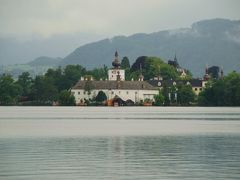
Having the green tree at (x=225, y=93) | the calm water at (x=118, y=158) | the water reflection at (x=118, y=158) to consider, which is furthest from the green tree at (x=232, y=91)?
the water reflection at (x=118, y=158)

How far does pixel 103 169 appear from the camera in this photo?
28219mm

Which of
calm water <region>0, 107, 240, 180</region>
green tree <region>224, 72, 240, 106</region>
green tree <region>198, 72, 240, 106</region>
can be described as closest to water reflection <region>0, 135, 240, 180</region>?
calm water <region>0, 107, 240, 180</region>

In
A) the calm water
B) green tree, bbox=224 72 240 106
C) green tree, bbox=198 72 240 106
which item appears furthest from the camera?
green tree, bbox=198 72 240 106

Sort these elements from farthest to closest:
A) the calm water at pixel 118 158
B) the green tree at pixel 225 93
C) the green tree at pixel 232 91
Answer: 1. the green tree at pixel 225 93
2. the green tree at pixel 232 91
3. the calm water at pixel 118 158

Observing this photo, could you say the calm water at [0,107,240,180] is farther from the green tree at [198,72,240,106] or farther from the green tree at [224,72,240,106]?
the green tree at [198,72,240,106]

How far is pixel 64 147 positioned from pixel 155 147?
480 cm

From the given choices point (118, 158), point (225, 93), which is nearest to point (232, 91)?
point (225, 93)

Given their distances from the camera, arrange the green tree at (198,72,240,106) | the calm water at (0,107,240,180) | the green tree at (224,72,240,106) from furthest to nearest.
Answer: the green tree at (198,72,240,106), the green tree at (224,72,240,106), the calm water at (0,107,240,180)

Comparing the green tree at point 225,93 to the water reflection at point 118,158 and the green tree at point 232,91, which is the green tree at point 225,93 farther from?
the water reflection at point 118,158

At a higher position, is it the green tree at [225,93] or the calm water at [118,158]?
the green tree at [225,93]

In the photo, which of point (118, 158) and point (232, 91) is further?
point (232, 91)

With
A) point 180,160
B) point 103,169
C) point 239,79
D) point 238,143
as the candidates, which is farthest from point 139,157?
point 239,79

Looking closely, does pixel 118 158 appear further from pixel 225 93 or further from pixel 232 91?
pixel 232 91

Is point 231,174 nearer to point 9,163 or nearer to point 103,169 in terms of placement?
point 103,169
